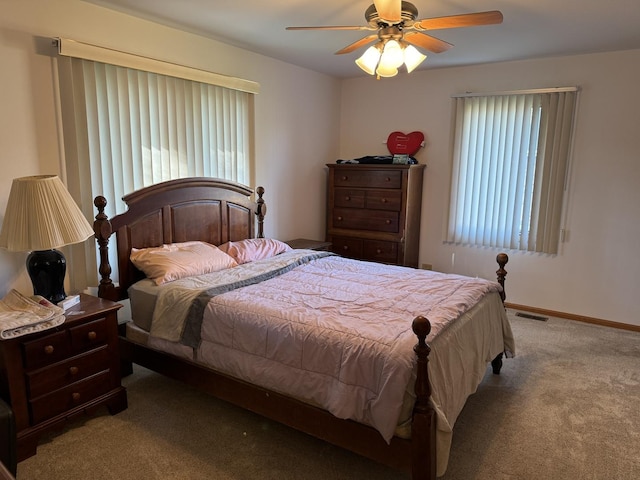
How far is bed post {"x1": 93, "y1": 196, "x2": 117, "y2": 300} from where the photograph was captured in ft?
9.20

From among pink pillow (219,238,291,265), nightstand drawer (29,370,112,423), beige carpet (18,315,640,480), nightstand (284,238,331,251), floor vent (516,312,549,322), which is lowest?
beige carpet (18,315,640,480)

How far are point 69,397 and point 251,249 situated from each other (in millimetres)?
1673

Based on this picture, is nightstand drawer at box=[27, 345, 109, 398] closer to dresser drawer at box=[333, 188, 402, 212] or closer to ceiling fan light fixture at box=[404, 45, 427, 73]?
ceiling fan light fixture at box=[404, 45, 427, 73]

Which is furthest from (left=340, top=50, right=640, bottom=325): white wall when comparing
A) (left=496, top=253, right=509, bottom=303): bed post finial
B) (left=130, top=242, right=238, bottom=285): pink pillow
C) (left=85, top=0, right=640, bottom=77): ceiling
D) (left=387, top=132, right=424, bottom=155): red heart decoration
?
(left=130, top=242, right=238, bottom=285): pink pillow

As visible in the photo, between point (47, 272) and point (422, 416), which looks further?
point (47, 272)

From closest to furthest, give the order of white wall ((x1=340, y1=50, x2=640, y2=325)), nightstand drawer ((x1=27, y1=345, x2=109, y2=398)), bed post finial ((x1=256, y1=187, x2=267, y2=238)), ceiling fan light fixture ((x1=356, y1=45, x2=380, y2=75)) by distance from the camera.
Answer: nightstand drawer ((x1=27, y1=345, x2=109, y2=398)), ceiling fan light fixture ((x1=356, y1=45, x2=380, y2=75)), white wall ((x1=340, y1=50, x2=640, y2=325)), bed post finial ((x1=256, y1=187, x2=267, y2=238))

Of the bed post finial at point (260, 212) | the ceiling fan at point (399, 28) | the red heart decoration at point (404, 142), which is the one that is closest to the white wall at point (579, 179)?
the red heart decoration at point (404, 142)

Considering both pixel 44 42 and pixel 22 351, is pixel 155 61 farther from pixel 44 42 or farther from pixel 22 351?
pixel 22 351

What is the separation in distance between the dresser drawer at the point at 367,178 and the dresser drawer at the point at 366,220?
0.28 meters

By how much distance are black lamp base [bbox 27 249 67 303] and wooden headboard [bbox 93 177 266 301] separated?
0.38 m

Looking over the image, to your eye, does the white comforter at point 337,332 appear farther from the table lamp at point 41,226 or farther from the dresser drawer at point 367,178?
the dresser drawer at point 367,178

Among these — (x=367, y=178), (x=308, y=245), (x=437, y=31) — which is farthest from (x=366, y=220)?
(x=437, y=31)

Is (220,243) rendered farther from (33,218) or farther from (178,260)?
(33,218)

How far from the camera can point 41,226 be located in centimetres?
232
